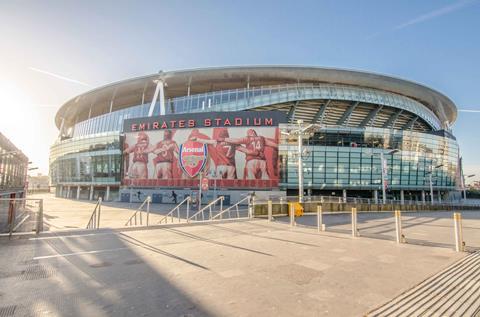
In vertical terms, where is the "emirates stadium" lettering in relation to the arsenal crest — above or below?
above

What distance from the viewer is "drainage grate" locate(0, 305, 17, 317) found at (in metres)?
3.70

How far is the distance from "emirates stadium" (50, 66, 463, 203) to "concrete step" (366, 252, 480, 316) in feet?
100

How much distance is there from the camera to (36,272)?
5664 millimetres

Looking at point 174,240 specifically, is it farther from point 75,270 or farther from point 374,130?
point 374,130

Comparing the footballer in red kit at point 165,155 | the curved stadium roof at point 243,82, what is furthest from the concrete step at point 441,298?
the curved stadium roof at point 243,82

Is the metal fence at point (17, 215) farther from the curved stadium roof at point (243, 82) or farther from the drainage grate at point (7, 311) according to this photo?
the curved stadium roof at point (243, 82)

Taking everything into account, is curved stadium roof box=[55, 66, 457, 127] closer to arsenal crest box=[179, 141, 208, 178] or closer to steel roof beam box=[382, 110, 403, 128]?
steel roof beam box=[382, 110, 403, 128]

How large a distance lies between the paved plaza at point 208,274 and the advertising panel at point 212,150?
95.4 feet

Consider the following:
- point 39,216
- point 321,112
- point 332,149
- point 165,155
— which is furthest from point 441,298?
point 321,112

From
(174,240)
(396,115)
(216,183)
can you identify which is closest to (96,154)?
(216,183)

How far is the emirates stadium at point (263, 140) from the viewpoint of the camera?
40.3 metres

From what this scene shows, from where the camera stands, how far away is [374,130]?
45.6 meters

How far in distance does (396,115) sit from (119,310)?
212 feet

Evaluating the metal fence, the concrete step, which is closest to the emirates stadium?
the metal fence
